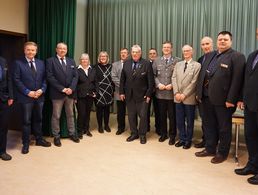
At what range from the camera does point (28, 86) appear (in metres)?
3.90

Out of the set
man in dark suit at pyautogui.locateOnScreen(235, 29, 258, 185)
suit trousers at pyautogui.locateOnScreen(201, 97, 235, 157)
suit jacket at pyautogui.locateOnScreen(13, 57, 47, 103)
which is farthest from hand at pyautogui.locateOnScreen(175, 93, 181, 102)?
suit jacket at pyautogui.locateOnScreen(13, 57, 47, 103)

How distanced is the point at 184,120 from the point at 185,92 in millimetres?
439

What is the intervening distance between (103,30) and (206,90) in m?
3.88

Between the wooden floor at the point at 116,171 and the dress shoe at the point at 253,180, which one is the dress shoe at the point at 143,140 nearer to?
the wooden floor at the point at 116,171

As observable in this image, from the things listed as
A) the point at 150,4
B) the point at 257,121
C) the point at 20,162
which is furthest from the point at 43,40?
the point at 257,121

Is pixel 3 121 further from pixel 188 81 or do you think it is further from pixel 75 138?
pixel 188 81

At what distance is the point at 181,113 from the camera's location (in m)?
4.13

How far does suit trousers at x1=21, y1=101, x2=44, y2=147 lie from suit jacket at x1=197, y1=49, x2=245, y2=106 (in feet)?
7.32

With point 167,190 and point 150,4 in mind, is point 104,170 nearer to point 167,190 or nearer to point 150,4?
point 167,190

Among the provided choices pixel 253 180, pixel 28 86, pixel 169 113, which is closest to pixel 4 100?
pixel 28 86

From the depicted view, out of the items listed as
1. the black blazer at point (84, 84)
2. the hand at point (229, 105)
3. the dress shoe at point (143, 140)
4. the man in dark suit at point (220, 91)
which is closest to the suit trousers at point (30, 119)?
the black blazer at point (84, 84)

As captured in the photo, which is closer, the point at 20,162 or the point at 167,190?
the point at 167,190

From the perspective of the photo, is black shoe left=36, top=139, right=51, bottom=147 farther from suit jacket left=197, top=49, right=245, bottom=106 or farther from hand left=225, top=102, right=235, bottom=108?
hand left=225, top=102, right=235, bottom=108

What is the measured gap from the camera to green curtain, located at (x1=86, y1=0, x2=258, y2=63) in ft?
18.4
